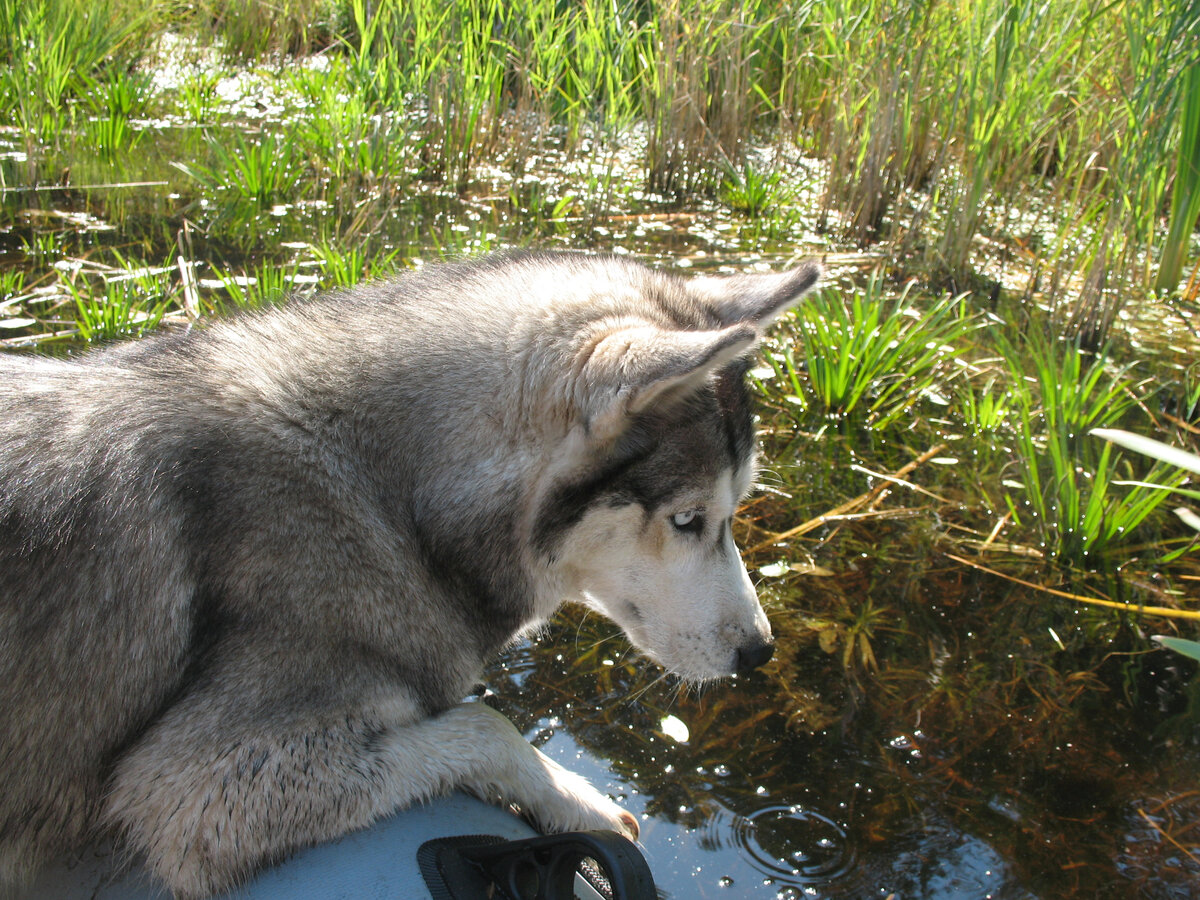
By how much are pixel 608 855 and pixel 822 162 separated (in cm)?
745

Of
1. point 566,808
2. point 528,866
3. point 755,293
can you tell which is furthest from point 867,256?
point 528,866

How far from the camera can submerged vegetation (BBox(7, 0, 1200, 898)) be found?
3.18 meters

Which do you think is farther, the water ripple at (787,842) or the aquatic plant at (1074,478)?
the aquatic plant at (1074,478)

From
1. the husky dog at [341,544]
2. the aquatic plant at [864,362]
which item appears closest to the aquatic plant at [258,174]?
the aquatic plant at [864,362]

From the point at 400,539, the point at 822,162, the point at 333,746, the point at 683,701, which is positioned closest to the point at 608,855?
the point at 333,746

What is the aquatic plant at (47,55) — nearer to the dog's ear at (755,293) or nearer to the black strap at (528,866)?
the dog's ear at (755,293)

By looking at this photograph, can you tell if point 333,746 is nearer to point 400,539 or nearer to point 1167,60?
point 400,539

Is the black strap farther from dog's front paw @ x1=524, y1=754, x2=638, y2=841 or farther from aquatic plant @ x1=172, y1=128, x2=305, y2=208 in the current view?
aquatic plant @ x1=172, y1=128, x2=305, y2=208

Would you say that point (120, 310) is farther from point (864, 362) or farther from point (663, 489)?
point (864, 362)

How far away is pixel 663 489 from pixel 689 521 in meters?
0.15

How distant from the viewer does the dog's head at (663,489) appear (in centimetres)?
238

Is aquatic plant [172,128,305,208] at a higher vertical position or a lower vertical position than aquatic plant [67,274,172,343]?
higher

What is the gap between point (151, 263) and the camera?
5703mm

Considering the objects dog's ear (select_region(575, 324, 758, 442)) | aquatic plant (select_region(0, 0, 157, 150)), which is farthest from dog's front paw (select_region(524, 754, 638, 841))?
aquatic plant (select_region(0, 0, 157, 150))
